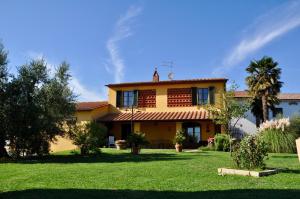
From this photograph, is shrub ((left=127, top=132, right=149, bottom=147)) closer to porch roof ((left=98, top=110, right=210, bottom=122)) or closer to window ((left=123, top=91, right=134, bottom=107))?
porch roof ((left=98, top=110, right=210, bottom=122))

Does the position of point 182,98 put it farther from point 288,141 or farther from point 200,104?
point 288,141

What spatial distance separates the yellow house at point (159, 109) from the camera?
113 ft

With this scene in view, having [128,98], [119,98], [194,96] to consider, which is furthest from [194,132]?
[119,98]

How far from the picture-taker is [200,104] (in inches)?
1398

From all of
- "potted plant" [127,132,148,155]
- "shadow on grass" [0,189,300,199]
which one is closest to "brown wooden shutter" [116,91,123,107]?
"potted plant" [127,132,148,155]

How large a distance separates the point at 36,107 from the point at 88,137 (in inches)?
153

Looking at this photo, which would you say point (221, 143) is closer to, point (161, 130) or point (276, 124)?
point (276, 124)

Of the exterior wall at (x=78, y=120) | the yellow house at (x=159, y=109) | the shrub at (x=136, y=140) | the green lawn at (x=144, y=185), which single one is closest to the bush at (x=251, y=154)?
the green lawn at (x=144, y=185)

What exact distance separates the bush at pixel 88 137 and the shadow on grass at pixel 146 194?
1349 centimetres

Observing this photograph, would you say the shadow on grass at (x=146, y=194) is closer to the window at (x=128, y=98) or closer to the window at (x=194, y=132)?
the window at (x=194, y=132)

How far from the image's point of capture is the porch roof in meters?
33.3

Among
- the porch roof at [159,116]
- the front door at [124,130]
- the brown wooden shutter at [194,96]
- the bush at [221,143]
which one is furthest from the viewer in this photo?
the front door at [124,130]

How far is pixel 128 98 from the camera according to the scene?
37.6 metres

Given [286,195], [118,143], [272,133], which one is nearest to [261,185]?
[286,195]
